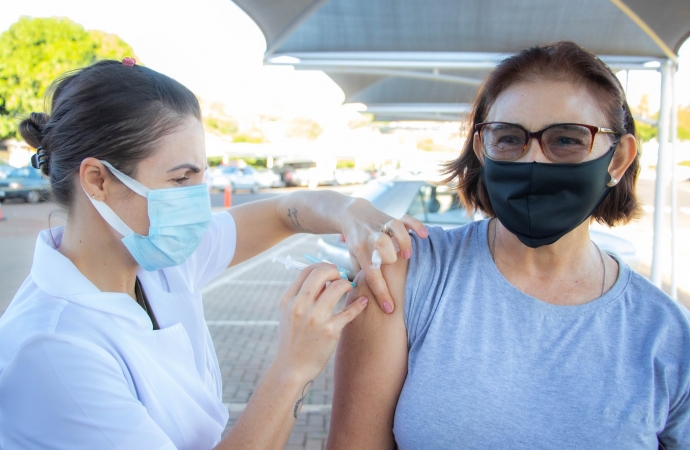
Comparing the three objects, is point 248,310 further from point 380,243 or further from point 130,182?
point 380,243

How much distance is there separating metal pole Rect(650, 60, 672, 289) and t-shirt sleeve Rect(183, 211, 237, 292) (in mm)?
4060

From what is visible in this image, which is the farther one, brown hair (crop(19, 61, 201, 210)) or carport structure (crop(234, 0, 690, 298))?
carport structure (crop(234, 0, 690, 298))

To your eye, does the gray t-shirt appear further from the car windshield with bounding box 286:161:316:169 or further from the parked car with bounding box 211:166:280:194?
the car windshield with bounding box 286:161:316:169

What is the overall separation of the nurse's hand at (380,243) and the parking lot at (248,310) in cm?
84

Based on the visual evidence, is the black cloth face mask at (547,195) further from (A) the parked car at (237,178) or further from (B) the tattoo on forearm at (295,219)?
(A) the parked car at (237,178)

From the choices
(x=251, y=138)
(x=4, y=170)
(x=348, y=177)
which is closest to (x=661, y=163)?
(x=4, y=170)

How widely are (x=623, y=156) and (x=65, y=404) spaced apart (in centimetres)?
150

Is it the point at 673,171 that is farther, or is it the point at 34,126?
the point at 673,171

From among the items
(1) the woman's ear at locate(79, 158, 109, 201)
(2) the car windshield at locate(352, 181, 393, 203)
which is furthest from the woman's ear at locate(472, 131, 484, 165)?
(2) the car windshield at locate(352, 181, 393, 203)

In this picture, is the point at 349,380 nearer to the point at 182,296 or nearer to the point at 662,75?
the point at 182,296

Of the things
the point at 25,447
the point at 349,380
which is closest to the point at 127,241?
the point at 25,447

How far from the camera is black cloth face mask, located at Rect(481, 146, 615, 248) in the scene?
1379 millimetres

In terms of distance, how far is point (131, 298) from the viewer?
140 centimetres

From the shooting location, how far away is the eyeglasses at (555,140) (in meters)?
1.36
